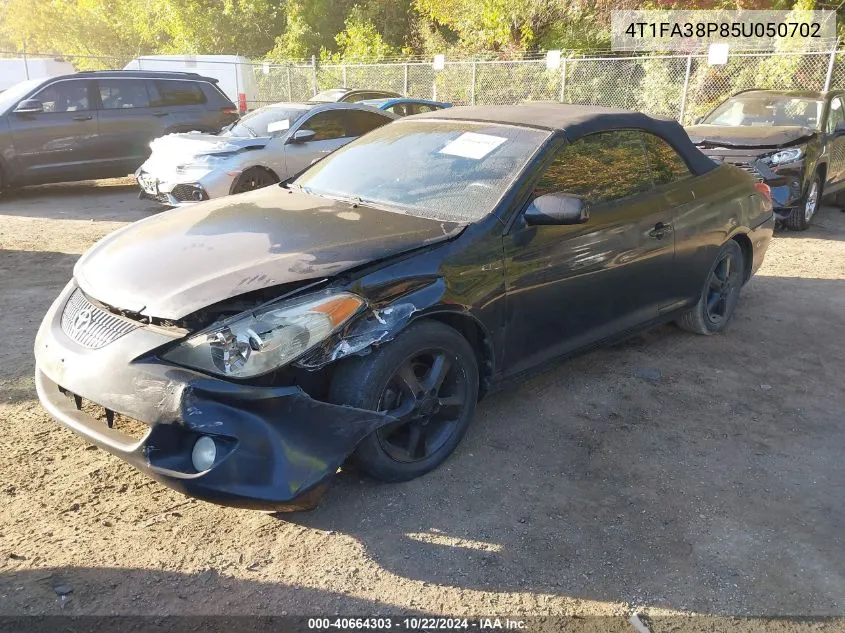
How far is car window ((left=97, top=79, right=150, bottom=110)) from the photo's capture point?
1138 cm

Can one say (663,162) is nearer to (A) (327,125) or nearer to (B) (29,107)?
(A) (327,125)

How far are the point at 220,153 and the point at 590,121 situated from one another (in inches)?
239

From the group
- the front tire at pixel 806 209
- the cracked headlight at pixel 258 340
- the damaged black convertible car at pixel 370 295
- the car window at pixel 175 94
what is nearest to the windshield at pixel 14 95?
the car window at pixel 175 94

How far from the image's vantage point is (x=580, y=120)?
4.12 meters

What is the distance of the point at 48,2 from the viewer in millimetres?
41594

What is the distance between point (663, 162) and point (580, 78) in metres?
14.9

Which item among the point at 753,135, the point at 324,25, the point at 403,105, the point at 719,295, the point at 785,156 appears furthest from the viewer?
the point at 324,25

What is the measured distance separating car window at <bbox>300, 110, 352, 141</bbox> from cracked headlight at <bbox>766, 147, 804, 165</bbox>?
5.49 m

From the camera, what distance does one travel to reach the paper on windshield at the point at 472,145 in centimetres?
394

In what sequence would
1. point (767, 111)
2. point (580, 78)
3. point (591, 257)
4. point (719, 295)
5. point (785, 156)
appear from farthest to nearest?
point (580, 78) < point (767, 111) < point (785, 156) < point (719, 295) < point (591, 257)

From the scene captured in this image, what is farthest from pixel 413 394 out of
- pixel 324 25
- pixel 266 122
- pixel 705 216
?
pixel 324 25

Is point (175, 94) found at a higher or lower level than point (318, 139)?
higher

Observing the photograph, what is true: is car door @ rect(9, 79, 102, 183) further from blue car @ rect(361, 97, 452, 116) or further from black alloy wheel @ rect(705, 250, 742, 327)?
black alloy wheel @ rect(705, 250, 742, 327)

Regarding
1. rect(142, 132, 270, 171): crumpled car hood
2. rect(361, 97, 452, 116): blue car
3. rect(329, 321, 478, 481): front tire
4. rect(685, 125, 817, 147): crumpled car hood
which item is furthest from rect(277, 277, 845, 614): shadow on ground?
rect(361, 97, 452, 116): blue car
